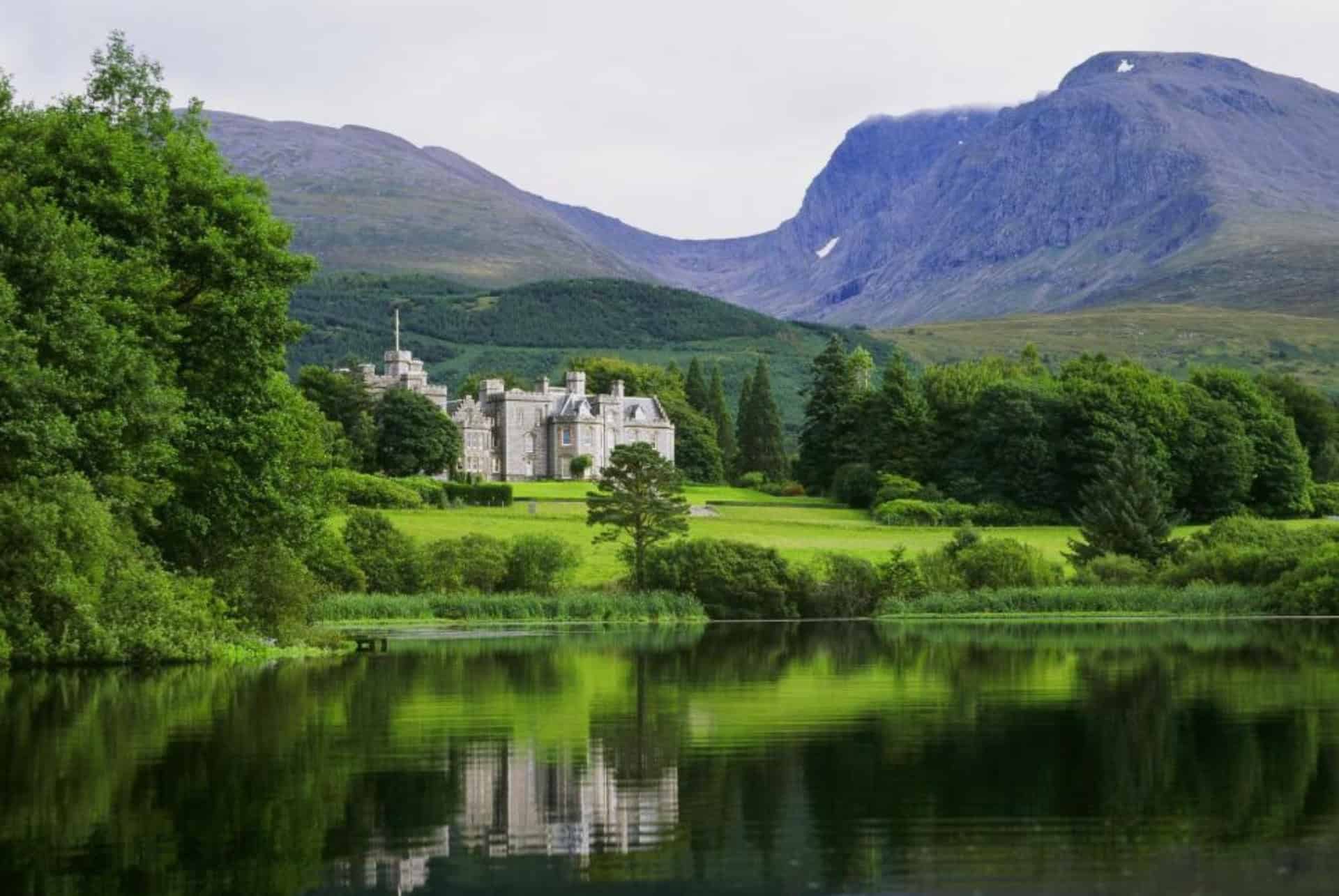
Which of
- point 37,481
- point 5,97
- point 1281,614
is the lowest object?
point 1281,614

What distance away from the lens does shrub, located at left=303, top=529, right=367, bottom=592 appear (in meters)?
48.2

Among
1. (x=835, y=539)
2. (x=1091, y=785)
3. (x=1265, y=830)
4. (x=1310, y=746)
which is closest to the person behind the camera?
(x=1265, y=830)

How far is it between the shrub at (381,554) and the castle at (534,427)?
241 ft

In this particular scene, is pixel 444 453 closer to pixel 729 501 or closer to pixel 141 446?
pixel 729 501

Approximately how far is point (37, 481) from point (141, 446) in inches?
102

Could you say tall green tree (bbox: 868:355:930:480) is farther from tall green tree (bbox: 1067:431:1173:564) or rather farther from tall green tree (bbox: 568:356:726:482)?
tall green tree (bbox: 1067:431:1173:564)

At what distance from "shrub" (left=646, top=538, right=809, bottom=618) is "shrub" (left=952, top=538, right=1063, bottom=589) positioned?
6636 mm

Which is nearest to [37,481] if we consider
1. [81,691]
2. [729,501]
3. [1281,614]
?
[81,691]

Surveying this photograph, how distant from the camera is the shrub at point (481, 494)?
4176 inches

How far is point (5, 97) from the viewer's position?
4162 centimetres

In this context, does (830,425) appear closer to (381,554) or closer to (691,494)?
(691,494)

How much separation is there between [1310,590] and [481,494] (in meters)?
51.8

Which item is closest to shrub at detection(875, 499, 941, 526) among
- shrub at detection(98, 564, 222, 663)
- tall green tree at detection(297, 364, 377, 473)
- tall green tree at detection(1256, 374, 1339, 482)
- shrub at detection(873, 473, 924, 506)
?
shrub at detection(873, 473, 924, 506)

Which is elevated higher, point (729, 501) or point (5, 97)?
point (5, 97)
